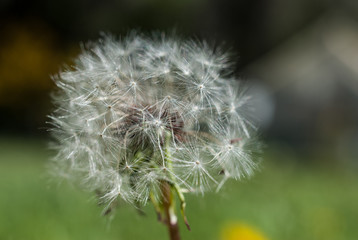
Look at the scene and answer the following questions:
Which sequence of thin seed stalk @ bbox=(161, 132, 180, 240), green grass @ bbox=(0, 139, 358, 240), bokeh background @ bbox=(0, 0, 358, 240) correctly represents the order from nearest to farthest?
thin seed stalk @ bbox=(161, 132, 180, 240)
green grass @ bbox=(0, 139, 358, 240)
bokeh background @ bbox=(0, 0, 358, 240)

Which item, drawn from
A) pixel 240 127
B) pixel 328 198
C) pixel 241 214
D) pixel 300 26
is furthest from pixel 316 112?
pixel 240 127

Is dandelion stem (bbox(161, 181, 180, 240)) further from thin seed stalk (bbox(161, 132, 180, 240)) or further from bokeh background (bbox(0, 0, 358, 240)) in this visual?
bokeh background (bbox(0, 0, 358, 240))

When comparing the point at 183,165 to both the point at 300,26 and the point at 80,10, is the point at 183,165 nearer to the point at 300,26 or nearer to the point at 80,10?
the point at 80,10

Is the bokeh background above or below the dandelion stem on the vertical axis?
above

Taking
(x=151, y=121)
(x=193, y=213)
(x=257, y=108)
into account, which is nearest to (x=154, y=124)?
(x=151, y=121)

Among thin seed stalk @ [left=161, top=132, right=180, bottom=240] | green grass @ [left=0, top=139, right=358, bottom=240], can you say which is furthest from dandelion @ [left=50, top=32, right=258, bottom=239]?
green grass @ [left=0, top=139, right=358, bottom=240]

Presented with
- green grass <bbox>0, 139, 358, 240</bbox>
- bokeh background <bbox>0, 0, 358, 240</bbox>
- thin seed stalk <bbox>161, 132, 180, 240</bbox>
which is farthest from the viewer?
bokeh background <bbox>0, 0, 358, 240</bbox>

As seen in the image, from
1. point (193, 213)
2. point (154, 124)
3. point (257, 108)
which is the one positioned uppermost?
point (257, 108)

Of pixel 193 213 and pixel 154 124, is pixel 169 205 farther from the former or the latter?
pixel 193 213
